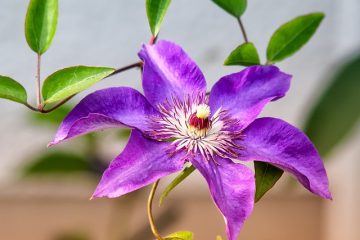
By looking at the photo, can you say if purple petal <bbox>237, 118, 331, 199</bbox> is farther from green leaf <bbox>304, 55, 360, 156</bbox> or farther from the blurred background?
green leaf <bbox>304, 55, 360, 156</bbox>

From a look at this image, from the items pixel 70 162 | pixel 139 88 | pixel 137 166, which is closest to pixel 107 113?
pixel 137 166

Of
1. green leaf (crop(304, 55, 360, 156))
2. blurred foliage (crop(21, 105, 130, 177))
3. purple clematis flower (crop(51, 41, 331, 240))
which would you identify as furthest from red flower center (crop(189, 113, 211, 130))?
green leaf (crop(304, 55, 360, 156))

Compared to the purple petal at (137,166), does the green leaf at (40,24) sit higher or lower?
higher

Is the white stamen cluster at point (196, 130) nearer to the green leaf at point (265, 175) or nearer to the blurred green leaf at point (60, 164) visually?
the green leaf at point (265, 175)

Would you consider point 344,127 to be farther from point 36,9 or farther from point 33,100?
point 36,9

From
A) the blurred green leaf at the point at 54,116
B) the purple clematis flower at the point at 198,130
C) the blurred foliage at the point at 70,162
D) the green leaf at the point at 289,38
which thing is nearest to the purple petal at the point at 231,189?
the purple clematis flower at the point at 198,130
